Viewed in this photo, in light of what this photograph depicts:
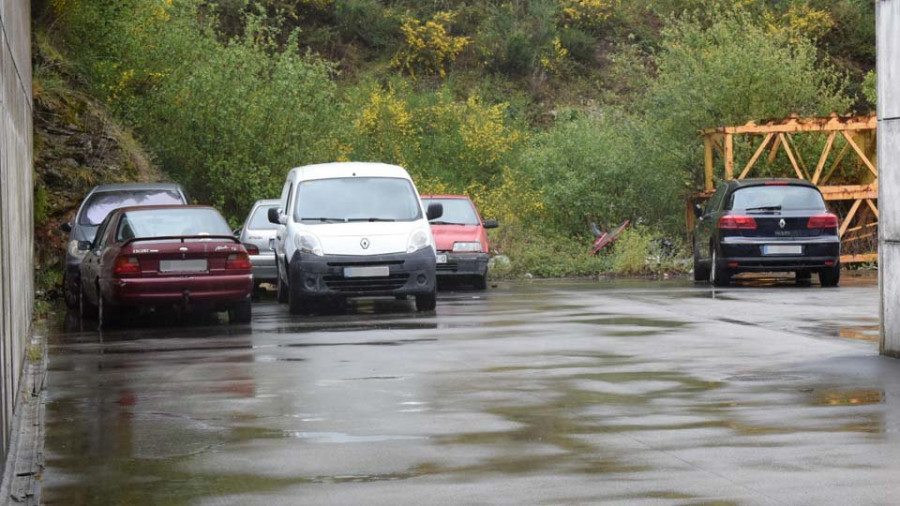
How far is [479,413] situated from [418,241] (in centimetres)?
1016

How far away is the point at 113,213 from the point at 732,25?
23.6m

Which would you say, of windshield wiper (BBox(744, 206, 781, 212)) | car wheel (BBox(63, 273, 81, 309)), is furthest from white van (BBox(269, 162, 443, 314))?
windshield wiper (BBox(744, 206, 781, 212))

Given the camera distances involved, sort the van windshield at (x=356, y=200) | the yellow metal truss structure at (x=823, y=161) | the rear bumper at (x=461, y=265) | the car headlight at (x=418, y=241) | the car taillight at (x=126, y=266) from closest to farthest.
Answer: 1. the car taillight at (x=126, y=266)
2. the car headlight at (x=418, y=241)
3. the van windshield at (x=356, y=200)
4. the rear bumper at (x=461, y=265)
5. the yellow metal truss structure at (x=823, y=161)

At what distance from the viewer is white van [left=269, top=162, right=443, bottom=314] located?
1983 cm

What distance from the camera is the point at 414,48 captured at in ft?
209

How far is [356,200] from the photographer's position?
69.0ft

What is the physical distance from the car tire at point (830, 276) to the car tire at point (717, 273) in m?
1.57

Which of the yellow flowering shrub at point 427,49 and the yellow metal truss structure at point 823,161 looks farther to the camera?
the yellow flowering shrub at point 427,49

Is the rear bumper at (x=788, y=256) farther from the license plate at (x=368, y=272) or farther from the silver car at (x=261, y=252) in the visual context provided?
the license plate at (x=368, y=272)

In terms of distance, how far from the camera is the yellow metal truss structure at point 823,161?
103ft

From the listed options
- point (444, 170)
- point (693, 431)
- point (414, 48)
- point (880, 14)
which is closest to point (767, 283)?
point (880, 14)

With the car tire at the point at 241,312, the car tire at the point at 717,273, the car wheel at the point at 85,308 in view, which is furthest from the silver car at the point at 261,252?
the car tire at the point at 717,273

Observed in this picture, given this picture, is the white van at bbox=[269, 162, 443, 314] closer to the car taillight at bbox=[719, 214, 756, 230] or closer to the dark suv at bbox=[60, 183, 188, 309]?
the dark suv at bbox=[60, 183, 188, 309]

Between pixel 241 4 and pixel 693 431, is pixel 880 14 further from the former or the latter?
pixel 241 4
